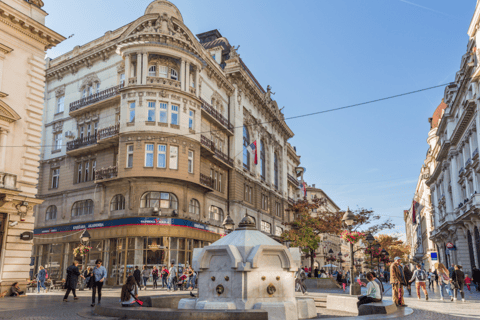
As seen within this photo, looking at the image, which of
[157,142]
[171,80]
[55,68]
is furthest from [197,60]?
[55,68]

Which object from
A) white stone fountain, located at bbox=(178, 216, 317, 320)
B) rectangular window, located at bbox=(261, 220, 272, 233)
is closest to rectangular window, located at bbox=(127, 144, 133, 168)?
rectangular window, located at bbox=(261, 220, 272, 233)

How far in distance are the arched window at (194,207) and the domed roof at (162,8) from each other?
51.2 feet

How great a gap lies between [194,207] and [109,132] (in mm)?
9098

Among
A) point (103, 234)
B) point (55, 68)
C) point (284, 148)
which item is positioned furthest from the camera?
point (284, 148)

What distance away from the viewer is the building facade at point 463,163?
34906 millimetres

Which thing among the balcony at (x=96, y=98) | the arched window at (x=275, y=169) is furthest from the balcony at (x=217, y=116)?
the arched window at (x=275, y=169)

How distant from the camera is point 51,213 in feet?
124

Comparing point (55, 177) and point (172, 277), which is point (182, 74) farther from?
point (172, 277)

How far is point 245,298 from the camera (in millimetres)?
10445

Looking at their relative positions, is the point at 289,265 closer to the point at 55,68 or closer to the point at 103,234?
the point at 103,234

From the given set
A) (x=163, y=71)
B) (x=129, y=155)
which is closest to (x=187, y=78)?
(x=163, y=71)

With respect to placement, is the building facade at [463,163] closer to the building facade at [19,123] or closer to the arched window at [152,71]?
the arched window at [152,71]

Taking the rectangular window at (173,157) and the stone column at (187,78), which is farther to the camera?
the stone column at (187,78)

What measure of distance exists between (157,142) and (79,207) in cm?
955
